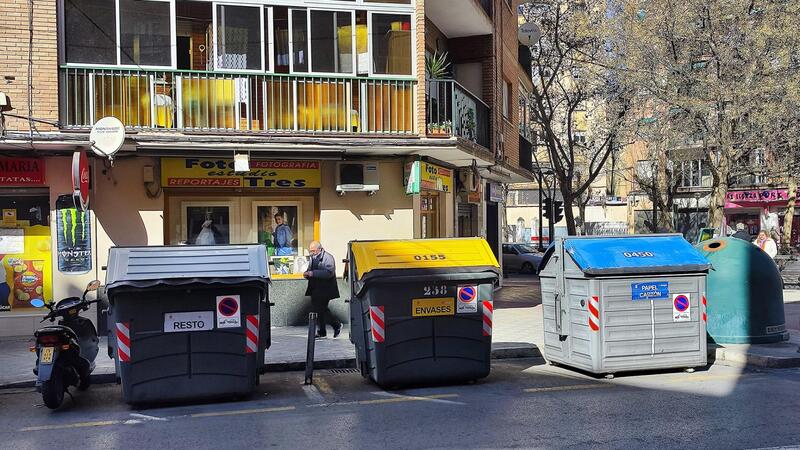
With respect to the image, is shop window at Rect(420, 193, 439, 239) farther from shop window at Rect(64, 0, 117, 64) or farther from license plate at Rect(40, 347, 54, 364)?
license plate at Rect(40, 347, 54, 364)

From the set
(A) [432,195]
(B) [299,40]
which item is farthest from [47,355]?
(A) [432,195]

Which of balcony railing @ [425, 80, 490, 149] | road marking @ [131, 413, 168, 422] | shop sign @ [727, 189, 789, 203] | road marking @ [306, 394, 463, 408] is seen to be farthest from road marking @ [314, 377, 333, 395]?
shop sign @ [727, 189, 789, 203]

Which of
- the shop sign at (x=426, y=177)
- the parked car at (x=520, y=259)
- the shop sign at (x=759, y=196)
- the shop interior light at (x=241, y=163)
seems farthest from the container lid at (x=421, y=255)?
the shop sign at (x=759, y=196)

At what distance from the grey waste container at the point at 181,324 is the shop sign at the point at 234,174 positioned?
493 centimetres

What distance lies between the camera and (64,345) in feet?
24.8

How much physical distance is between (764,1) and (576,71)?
951 centimetres

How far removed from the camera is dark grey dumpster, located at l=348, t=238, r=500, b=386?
811 cm

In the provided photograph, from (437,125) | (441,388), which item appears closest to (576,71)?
(437,125)

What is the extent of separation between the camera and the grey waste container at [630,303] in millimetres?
8508

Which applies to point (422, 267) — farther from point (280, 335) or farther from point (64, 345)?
point (280, 335)

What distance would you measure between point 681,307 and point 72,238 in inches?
368

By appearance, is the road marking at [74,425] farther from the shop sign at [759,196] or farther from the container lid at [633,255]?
the shop sign at [759,196]

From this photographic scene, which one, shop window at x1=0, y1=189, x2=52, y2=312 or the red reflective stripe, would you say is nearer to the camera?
the red reflective stripe

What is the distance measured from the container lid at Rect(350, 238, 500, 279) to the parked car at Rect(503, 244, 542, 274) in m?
22.9
